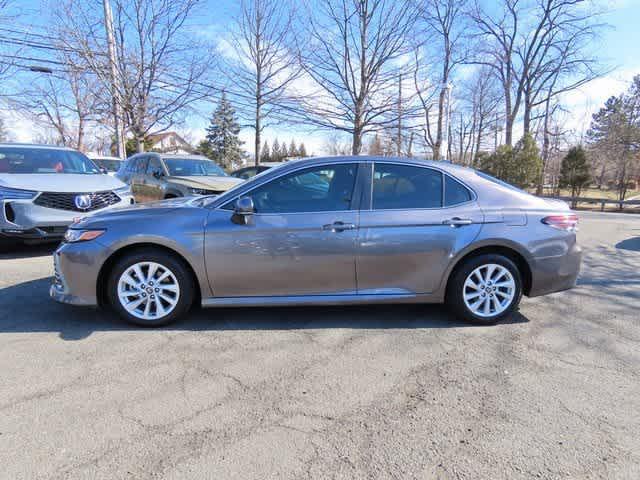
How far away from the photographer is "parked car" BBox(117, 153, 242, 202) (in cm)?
802

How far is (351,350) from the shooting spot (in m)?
3.24

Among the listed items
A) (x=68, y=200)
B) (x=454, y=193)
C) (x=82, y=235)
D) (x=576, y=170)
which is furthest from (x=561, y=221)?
(x=576, y=170)

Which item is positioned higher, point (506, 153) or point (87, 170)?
point (506, 153)

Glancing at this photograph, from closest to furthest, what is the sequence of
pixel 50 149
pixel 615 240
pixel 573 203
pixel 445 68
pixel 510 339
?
pixel 510 339, pixel 50 149, pixel 615 240, pixel 445 68, pixel 573 203

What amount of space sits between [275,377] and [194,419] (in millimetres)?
645

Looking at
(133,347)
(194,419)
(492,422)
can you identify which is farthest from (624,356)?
(133,347)

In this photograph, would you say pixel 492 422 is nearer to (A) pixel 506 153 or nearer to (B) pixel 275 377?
(B) pixel 275 377

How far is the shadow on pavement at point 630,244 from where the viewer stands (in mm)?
8012

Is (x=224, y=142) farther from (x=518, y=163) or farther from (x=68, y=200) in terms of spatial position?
(x=68, y=200)

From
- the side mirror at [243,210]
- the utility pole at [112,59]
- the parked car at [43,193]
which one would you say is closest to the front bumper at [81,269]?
the side mirror at [243,210]

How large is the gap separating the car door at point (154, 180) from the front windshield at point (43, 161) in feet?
4.39

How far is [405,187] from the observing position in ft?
12.2

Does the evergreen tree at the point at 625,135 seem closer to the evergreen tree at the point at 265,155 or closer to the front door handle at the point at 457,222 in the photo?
the front door handle at the point at 457,222

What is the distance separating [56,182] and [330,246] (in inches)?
199
